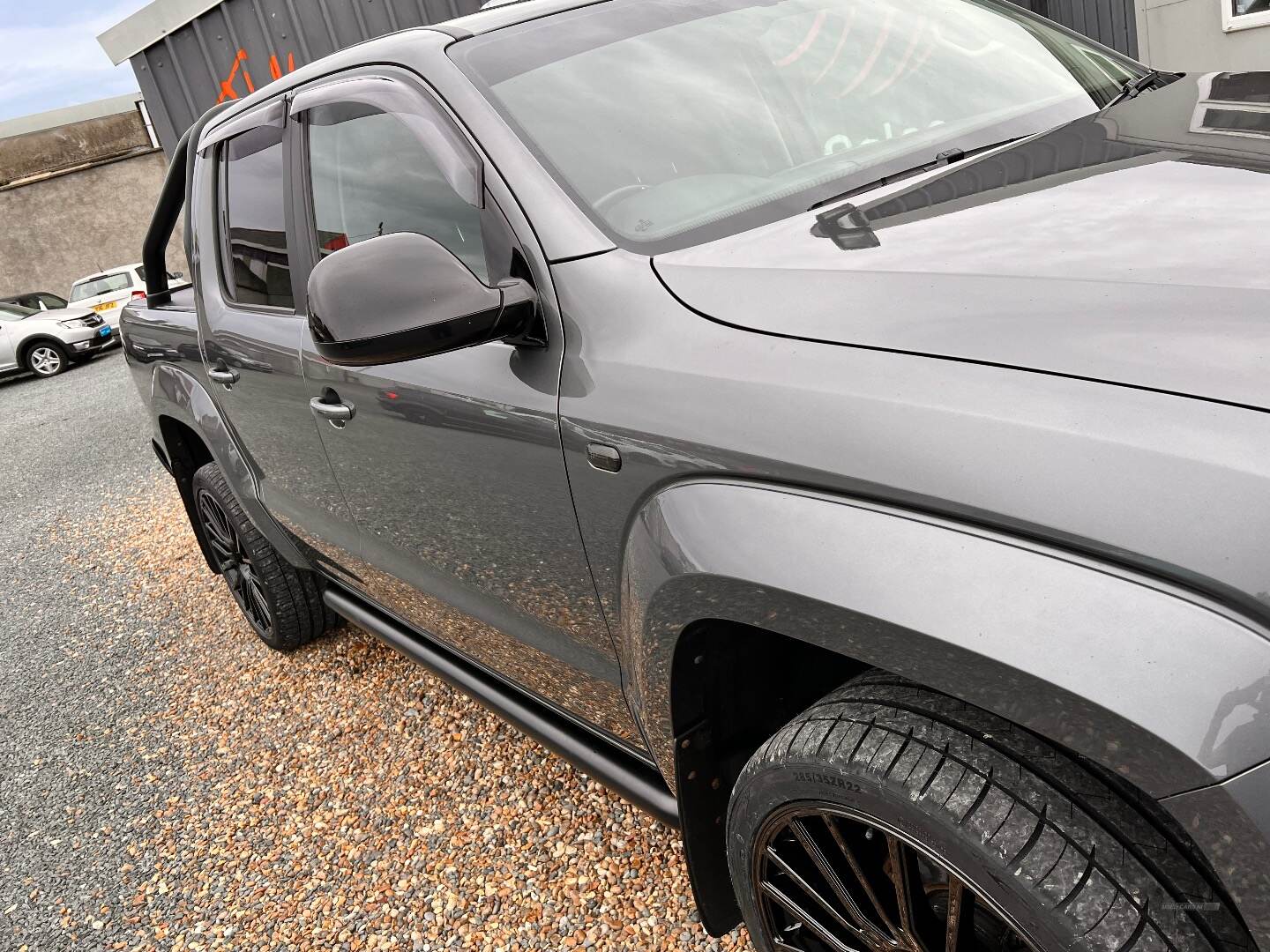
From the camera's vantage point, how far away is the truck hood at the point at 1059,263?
1.03 meters

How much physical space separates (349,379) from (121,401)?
33.2 feet

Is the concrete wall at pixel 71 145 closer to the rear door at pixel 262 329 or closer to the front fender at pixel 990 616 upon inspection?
the rear door at pixel 262 329

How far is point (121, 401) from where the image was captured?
1112cm

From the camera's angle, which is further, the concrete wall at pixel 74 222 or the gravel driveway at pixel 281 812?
the concrete wall at pixel 74 222

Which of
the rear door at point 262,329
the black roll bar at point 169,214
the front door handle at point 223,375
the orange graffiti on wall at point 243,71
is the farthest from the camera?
Answer: the orange graffiti on wall at point 243,71

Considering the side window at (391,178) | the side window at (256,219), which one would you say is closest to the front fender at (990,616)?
the side window at (391,178)

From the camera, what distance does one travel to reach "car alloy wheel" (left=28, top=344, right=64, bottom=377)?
52.2ft

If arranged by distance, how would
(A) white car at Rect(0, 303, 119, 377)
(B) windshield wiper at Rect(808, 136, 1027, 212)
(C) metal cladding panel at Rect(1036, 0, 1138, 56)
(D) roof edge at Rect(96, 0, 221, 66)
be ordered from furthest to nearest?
(A) white car at Rect(0, 303, 119, 377) → (D) roof edge at Rect(96, 0, 221, 66) → (C) metal cladding panel at Rect(1036, 0, 1138, 56) → (B) windshield wiper at Rect(808, 136, 1027, 212)

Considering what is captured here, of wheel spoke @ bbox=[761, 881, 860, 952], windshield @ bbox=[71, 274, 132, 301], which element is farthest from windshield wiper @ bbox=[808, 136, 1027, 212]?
windshield @ bbox=[71, 274, 132, 301]

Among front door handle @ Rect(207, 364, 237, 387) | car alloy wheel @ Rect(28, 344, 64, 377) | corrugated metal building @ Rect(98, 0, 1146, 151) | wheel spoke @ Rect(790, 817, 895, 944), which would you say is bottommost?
car alloy wheel @ Rect(28, 344, 64, 377)

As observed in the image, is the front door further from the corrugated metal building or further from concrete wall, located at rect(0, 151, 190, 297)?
concrete wall, located at rect(0, 151, 190, 297)

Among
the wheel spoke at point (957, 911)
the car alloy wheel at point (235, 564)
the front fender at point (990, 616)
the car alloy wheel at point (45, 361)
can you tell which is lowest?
the car alloy wheel at point (45, 361)

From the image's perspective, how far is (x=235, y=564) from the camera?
12.9ft

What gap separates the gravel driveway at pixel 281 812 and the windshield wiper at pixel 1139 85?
1785 millimetres
